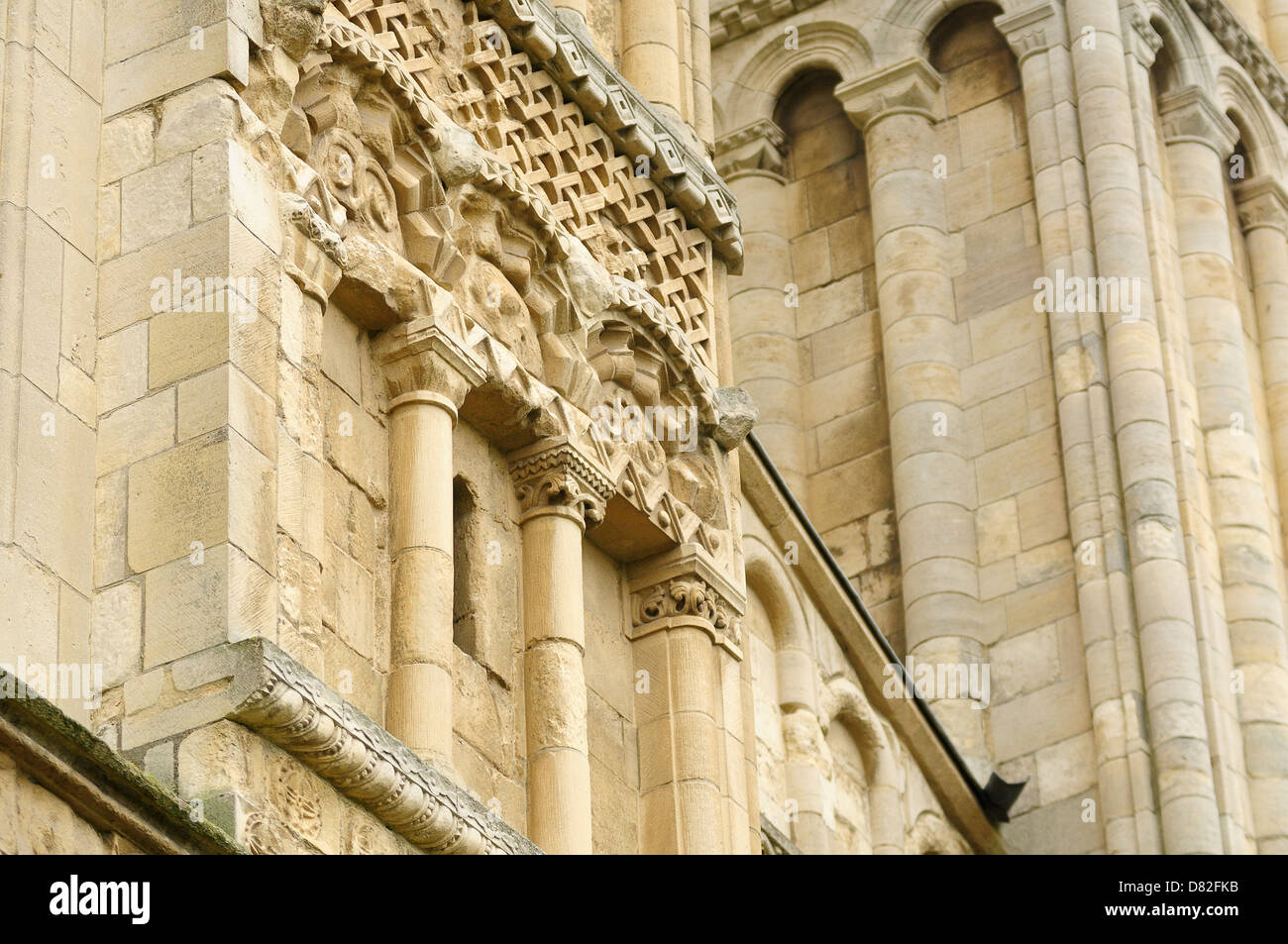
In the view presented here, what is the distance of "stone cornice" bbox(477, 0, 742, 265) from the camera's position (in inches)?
631

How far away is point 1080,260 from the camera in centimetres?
2364

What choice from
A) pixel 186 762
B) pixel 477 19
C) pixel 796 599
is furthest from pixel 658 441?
pixel 186 762

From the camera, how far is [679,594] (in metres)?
16.0

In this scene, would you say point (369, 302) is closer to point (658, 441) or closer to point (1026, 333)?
point (658, 441)

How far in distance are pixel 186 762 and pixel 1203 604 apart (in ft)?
38.8

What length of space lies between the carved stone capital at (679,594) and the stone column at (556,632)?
0.72 meters

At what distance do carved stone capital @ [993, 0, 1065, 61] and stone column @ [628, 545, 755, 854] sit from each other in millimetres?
9324

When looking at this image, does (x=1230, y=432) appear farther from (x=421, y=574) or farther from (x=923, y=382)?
(x=421, y=574)

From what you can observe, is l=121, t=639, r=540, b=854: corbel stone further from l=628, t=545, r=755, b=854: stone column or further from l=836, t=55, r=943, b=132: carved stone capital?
l=836, t=55, r=943, b=132: carved stone capital

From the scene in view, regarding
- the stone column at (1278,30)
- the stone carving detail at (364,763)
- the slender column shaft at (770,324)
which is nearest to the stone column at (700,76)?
the slender column shaft at (770,324)

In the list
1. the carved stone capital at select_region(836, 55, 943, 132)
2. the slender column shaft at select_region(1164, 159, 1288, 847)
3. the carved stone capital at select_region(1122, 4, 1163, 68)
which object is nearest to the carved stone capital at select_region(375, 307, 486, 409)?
the slender column shaft at select_region(1164, 159, 1288, 847)

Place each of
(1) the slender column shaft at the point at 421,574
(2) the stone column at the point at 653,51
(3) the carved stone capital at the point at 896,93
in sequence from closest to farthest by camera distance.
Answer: (1) the slender column shaft at the point at 421,574
(2) the stone column at the point at 653,51
(3) the carved stone capital at the point at 896,93

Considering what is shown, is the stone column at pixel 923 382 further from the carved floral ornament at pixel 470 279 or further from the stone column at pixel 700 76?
the carved floral ornament at pixel 470 279

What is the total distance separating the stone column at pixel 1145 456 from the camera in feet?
69.9
